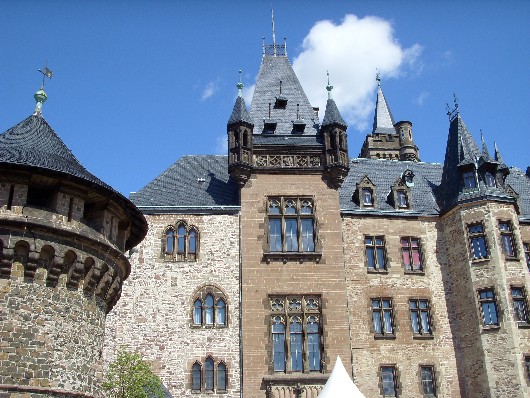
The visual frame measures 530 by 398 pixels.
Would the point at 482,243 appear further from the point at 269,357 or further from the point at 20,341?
the point at 20,341

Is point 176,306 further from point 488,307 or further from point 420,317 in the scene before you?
point 488,307

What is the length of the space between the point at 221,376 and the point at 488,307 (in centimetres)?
1126

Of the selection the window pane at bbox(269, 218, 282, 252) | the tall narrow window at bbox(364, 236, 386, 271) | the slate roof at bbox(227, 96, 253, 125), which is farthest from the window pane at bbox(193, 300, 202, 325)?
the slate roof at bbox(227, 96, 253, 125)

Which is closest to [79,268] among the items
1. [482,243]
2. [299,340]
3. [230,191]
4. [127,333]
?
[127,333]

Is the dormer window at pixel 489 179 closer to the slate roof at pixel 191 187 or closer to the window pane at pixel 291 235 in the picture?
the window pane at pixel 291 235

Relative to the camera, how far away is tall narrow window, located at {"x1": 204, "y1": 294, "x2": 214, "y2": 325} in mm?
24000

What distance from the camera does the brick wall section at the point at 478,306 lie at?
24.3 meters

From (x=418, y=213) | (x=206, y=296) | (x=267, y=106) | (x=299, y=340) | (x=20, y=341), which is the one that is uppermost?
(x=267, y=106)

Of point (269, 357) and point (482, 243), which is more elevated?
point (482, 243)

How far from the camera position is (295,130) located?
27.6m

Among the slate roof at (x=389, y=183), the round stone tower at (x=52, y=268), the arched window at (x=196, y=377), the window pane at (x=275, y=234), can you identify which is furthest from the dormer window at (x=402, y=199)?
the round stone tower at (x=52, y=268)

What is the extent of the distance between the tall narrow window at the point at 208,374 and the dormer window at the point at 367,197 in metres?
9.89

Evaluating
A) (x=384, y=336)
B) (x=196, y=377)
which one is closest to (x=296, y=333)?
(x=384, y=336)

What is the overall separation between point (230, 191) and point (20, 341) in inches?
586
